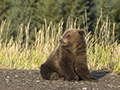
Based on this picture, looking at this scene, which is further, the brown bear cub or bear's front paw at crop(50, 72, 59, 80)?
bear's front paw at crop(50, 72, 59, 80)

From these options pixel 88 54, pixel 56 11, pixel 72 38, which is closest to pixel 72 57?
pixel 72 38

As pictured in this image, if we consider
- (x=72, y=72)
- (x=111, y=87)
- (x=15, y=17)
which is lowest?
(x=111, y=87)

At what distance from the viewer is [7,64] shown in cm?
695

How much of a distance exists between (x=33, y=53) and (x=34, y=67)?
1.62ft

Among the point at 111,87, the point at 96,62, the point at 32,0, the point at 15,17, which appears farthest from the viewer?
the point at 32,0

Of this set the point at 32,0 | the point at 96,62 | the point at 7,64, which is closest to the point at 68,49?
the point at 96,62

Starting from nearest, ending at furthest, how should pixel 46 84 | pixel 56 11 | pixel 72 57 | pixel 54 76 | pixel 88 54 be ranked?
pixel 46 84, pixel 72 57, pixel 54 76, pixel 88 54, pixel 56 11

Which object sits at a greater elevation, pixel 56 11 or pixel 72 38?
pixel 56 11

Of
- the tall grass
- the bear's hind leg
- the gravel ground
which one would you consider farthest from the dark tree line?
the bear's hind leg

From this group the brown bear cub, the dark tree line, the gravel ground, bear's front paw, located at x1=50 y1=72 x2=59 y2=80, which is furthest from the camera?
the dark tree line

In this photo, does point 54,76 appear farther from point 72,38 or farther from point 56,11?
point 56,11

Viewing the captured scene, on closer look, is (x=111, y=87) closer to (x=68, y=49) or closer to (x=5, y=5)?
(x=68, y=49)

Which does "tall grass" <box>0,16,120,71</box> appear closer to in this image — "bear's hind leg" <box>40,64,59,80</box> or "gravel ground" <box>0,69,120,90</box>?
"gravel ground" <box>0,69,120,90</box>

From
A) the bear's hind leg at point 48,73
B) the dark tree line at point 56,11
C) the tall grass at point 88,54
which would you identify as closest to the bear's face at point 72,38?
the bear's hind leg at point 48,73
